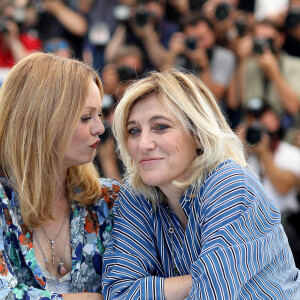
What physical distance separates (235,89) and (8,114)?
2388 millimetres

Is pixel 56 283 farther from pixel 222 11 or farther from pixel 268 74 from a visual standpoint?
pixel 222 11

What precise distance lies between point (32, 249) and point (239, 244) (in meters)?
0.79

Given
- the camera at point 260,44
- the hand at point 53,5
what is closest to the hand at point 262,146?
the camera at point 260,44

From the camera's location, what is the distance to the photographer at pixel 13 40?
460 cm

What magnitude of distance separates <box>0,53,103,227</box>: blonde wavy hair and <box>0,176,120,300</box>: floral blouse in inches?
1.9

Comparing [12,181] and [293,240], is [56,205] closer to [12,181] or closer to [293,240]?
[12,181]

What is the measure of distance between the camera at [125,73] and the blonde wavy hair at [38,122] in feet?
6.14

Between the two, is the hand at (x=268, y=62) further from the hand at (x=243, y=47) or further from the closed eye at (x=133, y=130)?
the closed eye at (x=133, y=130)

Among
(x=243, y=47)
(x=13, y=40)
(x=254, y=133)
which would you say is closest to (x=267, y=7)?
(x=243, y=47)

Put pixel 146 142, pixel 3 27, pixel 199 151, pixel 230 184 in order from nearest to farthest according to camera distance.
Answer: pixel 230 184 < pixel 146 142 < pixel 199 151 < pixel 3 27

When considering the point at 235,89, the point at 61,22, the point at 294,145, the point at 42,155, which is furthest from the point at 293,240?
the point at 61,22

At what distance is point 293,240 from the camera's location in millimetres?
3500

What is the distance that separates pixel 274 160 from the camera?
3957 millimetres

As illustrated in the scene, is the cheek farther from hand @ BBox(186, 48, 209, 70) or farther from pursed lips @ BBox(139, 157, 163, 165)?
hand @ BBox(186, 48, 209, 70)
